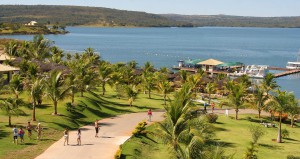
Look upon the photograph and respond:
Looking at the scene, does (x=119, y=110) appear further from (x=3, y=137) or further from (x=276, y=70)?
(x=276, y=70)

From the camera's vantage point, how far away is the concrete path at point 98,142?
2519 cm

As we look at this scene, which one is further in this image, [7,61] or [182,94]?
[7,61]

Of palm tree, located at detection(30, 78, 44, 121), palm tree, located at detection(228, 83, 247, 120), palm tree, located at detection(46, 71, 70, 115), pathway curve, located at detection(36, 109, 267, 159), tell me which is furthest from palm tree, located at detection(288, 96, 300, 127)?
palm tree, located at detection(30, 78, 44, 121)

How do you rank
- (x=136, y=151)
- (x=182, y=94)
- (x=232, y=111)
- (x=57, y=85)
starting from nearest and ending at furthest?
(x=136, y=151) < (x=182, y=94) < (x=57, y=85) < (x=232, y=111)

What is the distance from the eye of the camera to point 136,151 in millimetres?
27344

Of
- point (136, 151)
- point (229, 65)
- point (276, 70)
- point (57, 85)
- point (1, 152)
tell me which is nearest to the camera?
point (1, 152)

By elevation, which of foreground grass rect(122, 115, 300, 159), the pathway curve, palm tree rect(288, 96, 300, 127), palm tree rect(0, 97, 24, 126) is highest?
palm tree rect(0, 97, 24, 126)

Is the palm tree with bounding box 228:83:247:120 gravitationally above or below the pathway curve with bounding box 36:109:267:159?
above

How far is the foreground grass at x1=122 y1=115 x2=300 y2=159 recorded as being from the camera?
27.9 metres

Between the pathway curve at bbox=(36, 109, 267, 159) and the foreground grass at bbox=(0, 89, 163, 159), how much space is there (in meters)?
0.87

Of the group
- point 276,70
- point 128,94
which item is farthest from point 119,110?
point 276,70

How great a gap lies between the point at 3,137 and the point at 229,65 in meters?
68.6

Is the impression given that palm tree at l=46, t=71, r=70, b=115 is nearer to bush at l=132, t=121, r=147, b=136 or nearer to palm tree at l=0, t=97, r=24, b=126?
palm tree at l=0, t=97, r=24, b=126

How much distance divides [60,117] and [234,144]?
13.8 meters
